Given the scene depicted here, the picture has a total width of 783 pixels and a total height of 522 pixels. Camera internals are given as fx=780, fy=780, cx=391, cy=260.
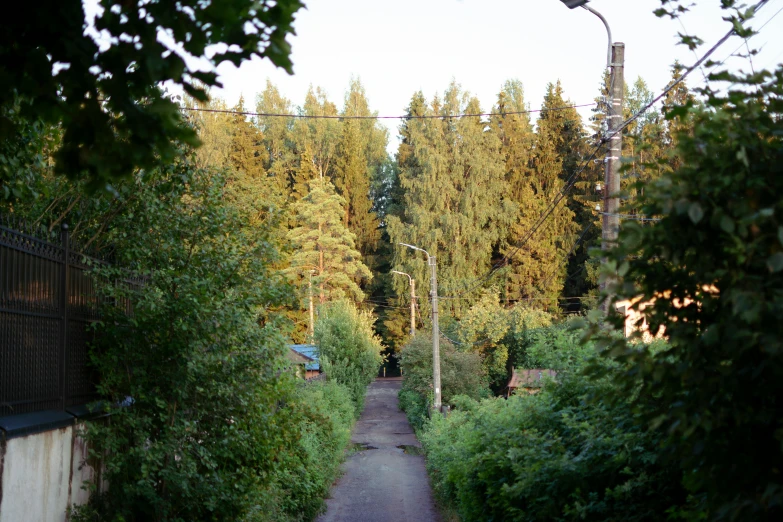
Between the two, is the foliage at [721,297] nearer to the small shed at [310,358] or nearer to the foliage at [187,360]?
the foliage at [187,360]

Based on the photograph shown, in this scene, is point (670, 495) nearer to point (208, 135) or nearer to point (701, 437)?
point (701, 437)

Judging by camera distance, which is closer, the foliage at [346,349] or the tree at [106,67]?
the tree at [106,67]

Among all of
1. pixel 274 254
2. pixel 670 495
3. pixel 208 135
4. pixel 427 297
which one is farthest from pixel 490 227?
pixel 670 495

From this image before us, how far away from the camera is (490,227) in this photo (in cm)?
5309

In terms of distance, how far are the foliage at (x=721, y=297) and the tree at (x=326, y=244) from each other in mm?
48654

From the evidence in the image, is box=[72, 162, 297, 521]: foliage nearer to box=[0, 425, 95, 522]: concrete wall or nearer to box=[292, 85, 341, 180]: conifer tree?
box=[0, 425, 95, 522]: concrete wall

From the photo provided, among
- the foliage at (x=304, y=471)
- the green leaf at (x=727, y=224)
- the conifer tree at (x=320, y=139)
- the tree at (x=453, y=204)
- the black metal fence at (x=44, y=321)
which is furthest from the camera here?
the conifer tree at (x=320, y=139)

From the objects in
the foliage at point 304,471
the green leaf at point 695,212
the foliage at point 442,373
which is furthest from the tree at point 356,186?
the green leaf at point 695,212

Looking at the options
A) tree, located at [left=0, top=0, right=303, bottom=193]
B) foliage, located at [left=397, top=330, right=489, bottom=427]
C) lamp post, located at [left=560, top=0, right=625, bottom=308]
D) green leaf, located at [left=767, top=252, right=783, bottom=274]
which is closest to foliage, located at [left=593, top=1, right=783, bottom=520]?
green leaf, located at [left=767, top=252, right=783, bottom=274]

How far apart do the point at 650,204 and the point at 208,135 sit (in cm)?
4931

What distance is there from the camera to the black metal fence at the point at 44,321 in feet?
19.4

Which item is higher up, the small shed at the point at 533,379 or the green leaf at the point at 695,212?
the green leaf at the point at 695,212

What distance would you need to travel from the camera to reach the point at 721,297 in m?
3.03

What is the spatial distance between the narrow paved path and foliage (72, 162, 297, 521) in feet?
23.9
